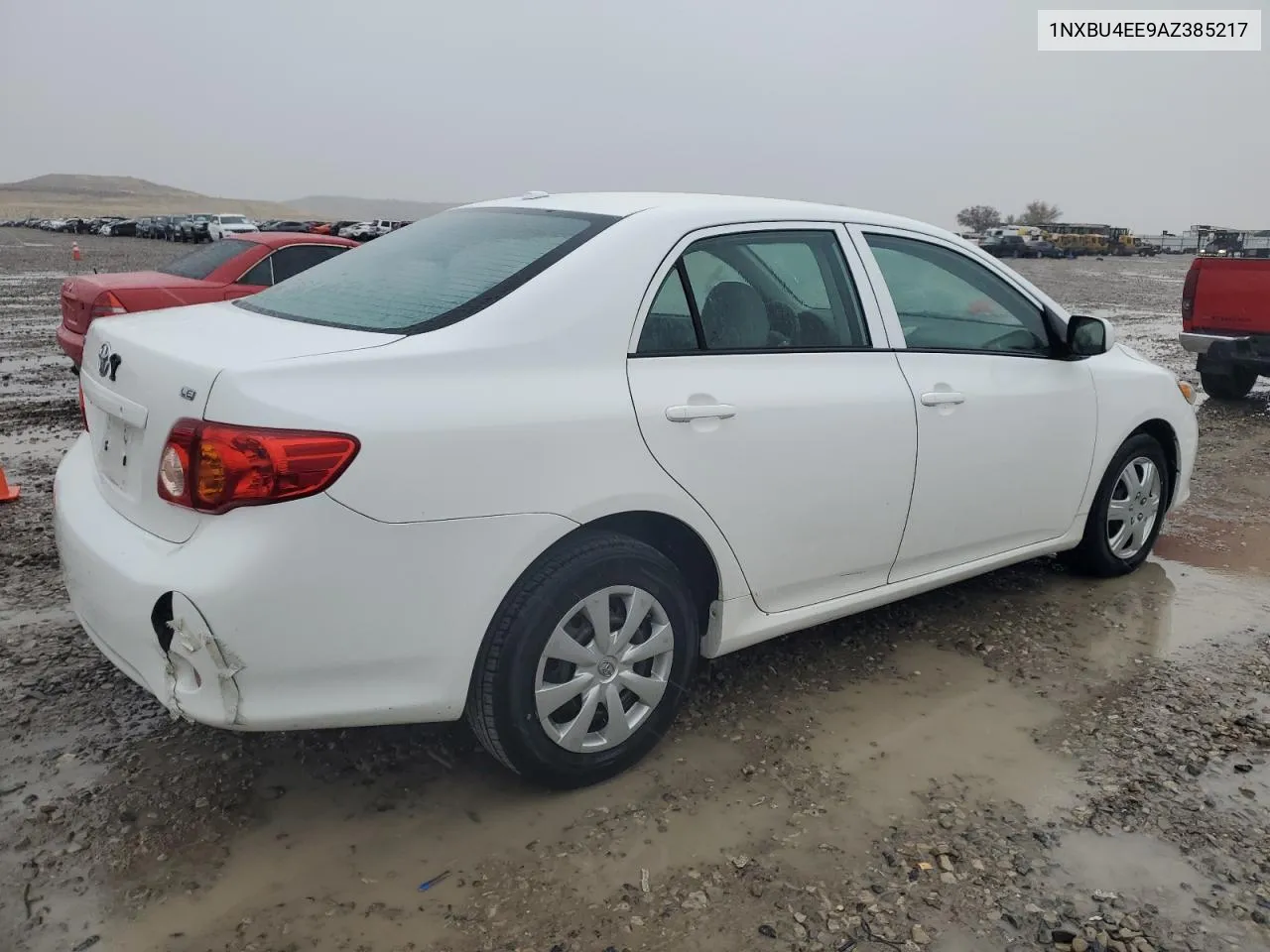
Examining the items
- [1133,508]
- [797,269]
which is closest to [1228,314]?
[1133,508]

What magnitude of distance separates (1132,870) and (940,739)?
0.74 meters

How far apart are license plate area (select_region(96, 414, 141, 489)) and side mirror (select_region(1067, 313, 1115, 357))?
11.2 ft

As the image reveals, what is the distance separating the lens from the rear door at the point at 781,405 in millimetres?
2906

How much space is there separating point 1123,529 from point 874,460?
196cm

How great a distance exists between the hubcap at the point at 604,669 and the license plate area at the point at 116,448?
120cm

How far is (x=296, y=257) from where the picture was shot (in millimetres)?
9484

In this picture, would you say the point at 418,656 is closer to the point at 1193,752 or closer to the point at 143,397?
the point at 143,397

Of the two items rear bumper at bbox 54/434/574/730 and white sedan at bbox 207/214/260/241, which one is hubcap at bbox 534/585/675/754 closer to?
rear bumper at bbox 54/434/574/730

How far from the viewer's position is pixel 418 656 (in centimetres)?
249

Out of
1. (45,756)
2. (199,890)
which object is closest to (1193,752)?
(199,890)

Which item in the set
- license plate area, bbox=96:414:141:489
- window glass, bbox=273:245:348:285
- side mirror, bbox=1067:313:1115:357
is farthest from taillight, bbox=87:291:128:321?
side mirror, bbox=1067:313:1115:357

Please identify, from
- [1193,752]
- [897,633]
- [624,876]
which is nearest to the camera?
[624,876]

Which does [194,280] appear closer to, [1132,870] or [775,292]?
[775,292]

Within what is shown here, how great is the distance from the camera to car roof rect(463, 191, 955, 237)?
3.17 metres
